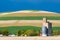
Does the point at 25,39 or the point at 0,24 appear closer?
the point at 25,39

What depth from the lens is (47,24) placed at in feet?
88.6

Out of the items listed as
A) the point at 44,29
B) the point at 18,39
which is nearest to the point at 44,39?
the point at 18,39

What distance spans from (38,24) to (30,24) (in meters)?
1.30

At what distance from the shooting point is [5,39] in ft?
69.0

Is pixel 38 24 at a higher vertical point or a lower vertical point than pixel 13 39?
higher

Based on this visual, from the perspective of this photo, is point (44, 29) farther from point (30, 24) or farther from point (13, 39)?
point (30, 24)

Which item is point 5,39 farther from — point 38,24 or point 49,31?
point 38,24

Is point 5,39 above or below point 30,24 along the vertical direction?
below

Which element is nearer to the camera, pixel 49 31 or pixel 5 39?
pixel 5 39

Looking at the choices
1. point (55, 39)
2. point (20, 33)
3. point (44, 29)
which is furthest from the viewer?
point (20, 33)

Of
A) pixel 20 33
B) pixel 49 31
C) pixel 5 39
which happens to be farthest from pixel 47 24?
pixel 5 39

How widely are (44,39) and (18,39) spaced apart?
7.14 ft

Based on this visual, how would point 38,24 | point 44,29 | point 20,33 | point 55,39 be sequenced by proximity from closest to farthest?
point 55,39, point 44,29, point 20,33, point 38,24

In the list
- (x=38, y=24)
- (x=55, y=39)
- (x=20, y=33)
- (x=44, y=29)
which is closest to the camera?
(x=55, y=39)
